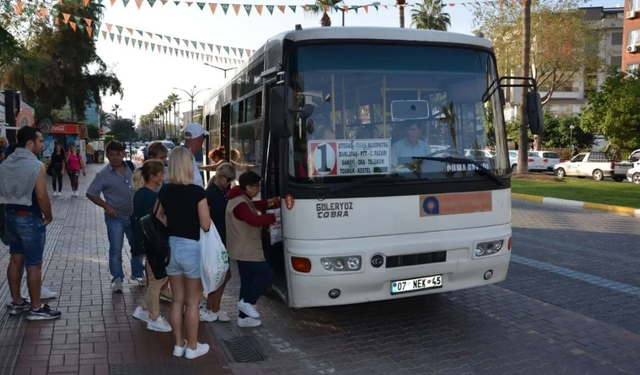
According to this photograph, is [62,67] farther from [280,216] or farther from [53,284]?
[280,216]

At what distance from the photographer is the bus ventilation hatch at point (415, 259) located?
219 inches

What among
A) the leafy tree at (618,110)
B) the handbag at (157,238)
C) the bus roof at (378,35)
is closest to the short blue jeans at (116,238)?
the handbag at (157,238)

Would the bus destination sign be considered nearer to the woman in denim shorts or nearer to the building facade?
the woman in denim shorts

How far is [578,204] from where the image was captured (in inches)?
699

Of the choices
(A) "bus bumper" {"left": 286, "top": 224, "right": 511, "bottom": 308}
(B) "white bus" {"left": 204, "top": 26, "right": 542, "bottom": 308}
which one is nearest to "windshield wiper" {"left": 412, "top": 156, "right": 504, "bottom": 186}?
(B) "white bus" {"left": 204, "top": 26, "right": 542, "bottom": 308}

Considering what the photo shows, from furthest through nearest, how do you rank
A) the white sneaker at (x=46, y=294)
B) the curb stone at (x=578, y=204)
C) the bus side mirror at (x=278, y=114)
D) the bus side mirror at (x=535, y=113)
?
the curb stone at (x=578, y=204)
the white sneaker at (x=46, y=294)
the bus side mirror at (x=535, y=113)
the bus side mirror at (x=278, y=114)

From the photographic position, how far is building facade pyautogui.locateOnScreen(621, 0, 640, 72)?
46812 millimetres

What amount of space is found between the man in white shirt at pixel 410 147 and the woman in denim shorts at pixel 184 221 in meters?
1.74

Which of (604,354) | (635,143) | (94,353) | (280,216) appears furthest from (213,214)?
(635,143)

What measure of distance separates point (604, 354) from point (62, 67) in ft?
138

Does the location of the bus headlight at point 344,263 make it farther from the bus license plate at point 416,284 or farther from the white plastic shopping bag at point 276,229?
the white plastic shopping bag at point 276,229

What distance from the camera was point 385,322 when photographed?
Result: 635 centimetres

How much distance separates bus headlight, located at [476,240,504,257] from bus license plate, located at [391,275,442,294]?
1.54 ft

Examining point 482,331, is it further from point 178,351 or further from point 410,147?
point 178,351
